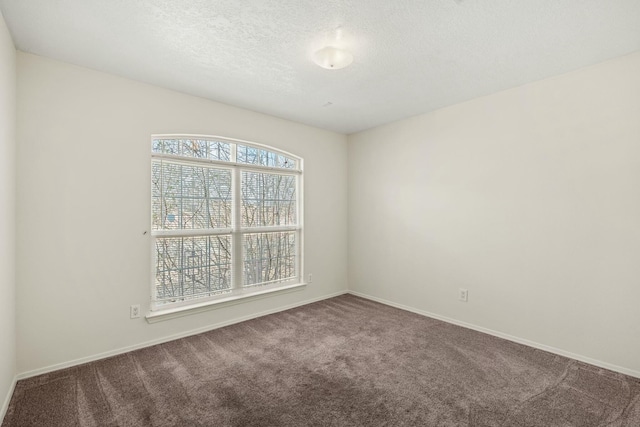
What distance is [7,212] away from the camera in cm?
207

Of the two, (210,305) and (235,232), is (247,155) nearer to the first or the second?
(235,232)

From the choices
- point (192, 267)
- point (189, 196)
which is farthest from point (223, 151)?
point (192, 267)

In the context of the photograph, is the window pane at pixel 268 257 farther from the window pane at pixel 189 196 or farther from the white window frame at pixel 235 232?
the window pane at pixel 189 196

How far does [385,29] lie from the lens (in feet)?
6.73

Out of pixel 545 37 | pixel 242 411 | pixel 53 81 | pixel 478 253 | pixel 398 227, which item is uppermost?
pixel 545 37

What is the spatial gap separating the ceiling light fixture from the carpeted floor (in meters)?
2.42

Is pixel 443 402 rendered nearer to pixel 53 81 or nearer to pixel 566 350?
pixel 566 350

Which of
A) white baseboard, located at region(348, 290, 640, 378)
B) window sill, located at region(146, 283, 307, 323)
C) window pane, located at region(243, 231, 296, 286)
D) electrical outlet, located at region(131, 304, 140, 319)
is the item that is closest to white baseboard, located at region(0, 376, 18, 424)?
electrical outlet, located at region(131, 304, 140, 319)

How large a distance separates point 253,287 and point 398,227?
2.09 meters

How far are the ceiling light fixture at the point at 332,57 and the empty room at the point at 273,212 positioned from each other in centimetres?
2

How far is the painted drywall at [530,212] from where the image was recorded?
8.02 feet

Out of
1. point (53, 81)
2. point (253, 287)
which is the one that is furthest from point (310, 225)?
point (53, 81)

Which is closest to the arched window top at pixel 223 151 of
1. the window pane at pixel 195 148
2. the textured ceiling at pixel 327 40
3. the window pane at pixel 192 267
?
the window pane at pixel 195 148

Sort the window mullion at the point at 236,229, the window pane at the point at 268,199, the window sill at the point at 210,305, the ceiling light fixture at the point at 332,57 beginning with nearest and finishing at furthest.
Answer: the ceiling light fixture at the point at 332,57, the window sill at the point at 210,305, the window mullion at the point at 236,229, the window pane at the point at 268,199
